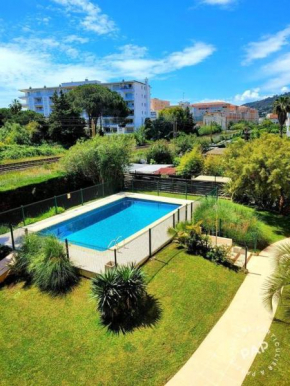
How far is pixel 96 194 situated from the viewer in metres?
22.4

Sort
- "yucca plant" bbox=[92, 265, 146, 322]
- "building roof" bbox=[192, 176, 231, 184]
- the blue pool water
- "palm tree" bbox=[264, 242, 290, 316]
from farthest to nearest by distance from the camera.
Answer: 1. "building roof" bbox=[192, 176, 231, 184]
2. the blue pool water
3. "yucca plant" bbox=[92, 265, 146, 322]
4. "palm tree" bbox=[264, 242, 290, 316]

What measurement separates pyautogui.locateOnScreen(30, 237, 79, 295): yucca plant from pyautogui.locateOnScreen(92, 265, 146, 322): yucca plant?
1855mm

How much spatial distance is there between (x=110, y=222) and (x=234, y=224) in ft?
26.4

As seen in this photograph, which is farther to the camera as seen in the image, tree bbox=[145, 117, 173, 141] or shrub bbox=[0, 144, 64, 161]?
tree bbox=[145, 117, 173, 141]

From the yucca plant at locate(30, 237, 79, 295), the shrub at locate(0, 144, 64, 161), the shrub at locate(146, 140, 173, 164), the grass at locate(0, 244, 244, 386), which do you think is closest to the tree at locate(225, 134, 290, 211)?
the grass at locate(0, 244, 244, 386)

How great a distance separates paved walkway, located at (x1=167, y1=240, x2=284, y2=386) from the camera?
6375 millimetres

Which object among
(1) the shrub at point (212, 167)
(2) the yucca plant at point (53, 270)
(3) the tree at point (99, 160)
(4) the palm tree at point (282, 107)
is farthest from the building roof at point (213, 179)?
(4) the palm tree at point (282, 107)

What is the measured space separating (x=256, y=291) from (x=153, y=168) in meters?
20.2

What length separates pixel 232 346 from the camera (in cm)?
733

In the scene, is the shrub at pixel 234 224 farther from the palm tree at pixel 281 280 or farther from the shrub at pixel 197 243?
the palm tree at pixel 281 280

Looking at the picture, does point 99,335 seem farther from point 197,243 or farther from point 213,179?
point 213,179

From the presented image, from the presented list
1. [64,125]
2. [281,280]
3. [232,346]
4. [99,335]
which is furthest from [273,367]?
[64,125]

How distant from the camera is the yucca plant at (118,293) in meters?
8.18

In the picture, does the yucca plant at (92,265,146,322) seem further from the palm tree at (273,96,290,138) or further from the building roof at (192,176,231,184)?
the palm tree at (273,96,290,138)
